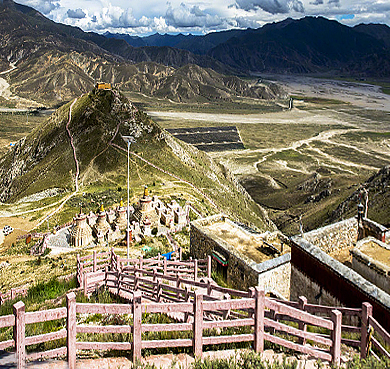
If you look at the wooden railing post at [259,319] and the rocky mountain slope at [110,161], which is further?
the rocky mountain slope at [110,161]

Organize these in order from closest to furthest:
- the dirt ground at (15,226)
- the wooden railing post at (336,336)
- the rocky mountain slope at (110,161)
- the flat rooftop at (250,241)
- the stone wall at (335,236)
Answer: the wooden railing post at (336,336) < the stone wall at (335,236) < the flat rooftop at (250,241) < the dirt ground at (15,226) < the rocky mountain slope at (110,161)

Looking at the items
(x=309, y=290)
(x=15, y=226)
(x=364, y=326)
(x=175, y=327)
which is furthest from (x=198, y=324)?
(x=15, y=226)

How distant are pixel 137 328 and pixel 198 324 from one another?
1220 millimetres

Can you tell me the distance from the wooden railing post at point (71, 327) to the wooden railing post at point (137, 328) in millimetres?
1156

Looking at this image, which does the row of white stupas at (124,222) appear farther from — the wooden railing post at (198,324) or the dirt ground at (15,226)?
the wooden railing post at (198,324)

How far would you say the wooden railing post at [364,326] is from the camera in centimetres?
843

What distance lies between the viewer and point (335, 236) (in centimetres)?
1741

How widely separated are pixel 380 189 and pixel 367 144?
91.5 m

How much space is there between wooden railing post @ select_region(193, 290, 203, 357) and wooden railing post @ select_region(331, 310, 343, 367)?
2685 millimetres

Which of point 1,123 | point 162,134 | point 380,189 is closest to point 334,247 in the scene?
point 380,189

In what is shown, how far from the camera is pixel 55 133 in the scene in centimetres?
7231

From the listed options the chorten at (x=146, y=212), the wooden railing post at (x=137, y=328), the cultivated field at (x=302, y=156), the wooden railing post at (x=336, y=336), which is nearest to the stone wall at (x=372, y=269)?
the wooden railing post at (x=336, y=336)

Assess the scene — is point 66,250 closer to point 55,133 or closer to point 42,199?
point 42,199

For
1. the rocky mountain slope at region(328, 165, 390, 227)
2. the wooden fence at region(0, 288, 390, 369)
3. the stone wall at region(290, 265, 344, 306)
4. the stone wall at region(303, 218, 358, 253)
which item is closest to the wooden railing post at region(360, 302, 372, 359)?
the wooden fence at region(0, 288, 390, 369)
